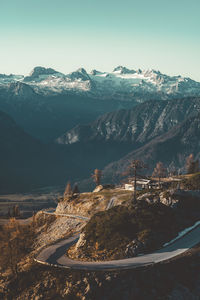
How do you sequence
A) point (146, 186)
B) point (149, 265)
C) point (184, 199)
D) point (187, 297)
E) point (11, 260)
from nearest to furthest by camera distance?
point (187, 297), point (149, 265), point (11, 260), point (184, 199), point (146, 186)

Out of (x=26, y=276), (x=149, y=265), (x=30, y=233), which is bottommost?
(x=30, y=233)

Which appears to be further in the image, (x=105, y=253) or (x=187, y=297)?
(x=105, y=253)

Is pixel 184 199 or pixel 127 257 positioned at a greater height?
pixel 184 199

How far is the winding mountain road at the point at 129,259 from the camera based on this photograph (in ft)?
218

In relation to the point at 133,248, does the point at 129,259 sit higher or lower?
lower

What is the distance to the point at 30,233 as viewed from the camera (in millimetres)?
128000

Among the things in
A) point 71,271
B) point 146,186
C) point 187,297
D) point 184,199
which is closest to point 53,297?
point 71,271

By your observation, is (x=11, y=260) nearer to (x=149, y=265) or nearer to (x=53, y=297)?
(x=53, y=297)

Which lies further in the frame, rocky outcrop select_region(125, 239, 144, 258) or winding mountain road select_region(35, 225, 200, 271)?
rocky outcrop select_region(125, 239, 144, 258)

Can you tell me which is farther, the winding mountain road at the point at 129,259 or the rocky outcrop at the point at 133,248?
the rocky outcrop at the point at 133,248

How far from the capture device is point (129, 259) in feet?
227

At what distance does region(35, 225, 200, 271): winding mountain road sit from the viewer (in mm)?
66312

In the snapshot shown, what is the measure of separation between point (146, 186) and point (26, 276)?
74.9 metres

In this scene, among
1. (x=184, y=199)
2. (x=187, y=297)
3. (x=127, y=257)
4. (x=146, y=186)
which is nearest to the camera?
(x=187, y=297)
